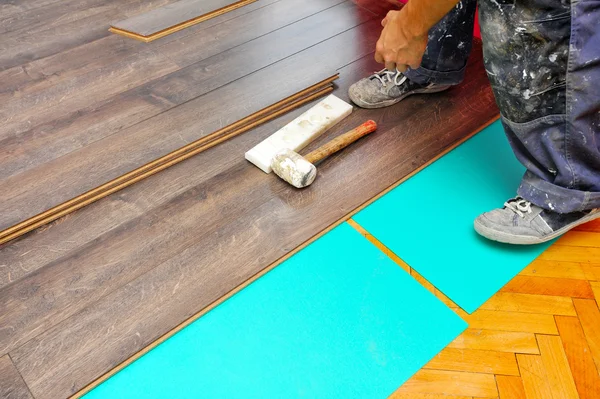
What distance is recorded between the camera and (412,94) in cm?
218

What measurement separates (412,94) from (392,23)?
60 cm

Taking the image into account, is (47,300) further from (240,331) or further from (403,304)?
(403,304)

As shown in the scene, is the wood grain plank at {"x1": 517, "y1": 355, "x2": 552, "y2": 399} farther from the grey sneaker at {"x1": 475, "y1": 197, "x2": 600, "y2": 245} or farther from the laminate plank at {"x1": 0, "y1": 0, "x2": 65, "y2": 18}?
the laminate plank at {"x1": 0, "y1": 0, "x2": 65, "y2": 18}

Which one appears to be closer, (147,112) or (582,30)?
(582,30)

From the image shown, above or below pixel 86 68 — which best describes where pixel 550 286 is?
below

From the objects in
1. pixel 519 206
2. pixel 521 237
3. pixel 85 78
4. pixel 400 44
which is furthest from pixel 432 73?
pixel 85 78

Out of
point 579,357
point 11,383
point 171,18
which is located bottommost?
point 579,357

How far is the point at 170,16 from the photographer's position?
8.70ft

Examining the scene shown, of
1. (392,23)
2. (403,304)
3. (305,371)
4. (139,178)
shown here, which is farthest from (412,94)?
(305,371)

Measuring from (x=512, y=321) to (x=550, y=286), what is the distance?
194 millimetres

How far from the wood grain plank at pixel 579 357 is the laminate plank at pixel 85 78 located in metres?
1.68

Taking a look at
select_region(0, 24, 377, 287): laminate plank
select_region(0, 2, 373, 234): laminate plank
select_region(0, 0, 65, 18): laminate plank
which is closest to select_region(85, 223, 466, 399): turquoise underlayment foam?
select_region(0, 24, 377, 287): laminate plank

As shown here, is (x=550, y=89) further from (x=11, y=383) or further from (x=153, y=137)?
(x=11, y=383)

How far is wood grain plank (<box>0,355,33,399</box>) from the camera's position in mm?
1287
